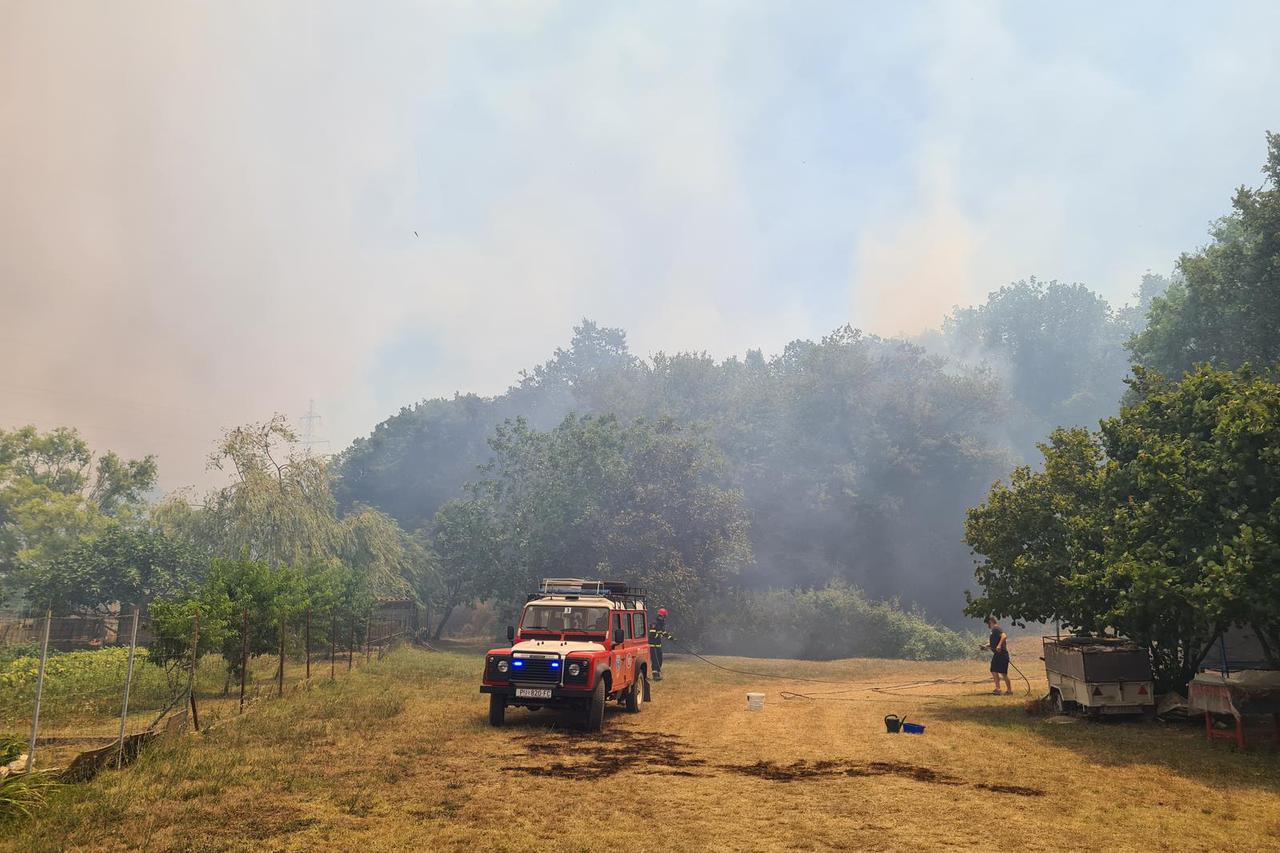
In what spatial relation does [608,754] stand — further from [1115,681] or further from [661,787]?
[1115,681]

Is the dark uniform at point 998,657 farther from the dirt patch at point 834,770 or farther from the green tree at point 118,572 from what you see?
the green tree at point 118,572

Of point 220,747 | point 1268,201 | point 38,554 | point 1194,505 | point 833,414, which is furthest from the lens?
point 833,414

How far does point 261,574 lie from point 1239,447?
19511 millimetres

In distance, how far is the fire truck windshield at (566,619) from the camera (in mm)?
16094

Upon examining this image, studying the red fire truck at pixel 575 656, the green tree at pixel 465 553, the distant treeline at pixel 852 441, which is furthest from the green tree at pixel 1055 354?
the red fire truck at pixel 575 656

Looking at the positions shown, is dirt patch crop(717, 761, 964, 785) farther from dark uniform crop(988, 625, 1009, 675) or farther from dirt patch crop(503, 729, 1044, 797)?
dark uniform crop(988, 625, 1009, 675)

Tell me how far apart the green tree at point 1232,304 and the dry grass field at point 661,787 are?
18.2 m

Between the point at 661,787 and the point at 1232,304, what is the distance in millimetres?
28508

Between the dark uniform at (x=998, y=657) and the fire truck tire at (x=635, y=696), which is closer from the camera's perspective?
the fire truck tire at (x=635, y=696)

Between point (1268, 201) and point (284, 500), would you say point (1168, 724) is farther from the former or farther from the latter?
point (284, 500)

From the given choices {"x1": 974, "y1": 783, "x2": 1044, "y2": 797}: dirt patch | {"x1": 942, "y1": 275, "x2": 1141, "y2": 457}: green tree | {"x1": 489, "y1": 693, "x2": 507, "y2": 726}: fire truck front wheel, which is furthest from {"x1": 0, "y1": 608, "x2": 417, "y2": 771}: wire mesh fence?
{"x1": 942, "y1": 275, "x2": 1141, "y2": 457}: green tree

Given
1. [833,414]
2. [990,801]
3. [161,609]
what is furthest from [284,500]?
[833,414]

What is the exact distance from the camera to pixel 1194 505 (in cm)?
1333

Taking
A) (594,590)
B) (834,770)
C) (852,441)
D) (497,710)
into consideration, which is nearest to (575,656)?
(497,710)
